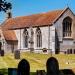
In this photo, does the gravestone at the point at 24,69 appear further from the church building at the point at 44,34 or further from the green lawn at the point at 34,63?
the church building at the point at 44,34

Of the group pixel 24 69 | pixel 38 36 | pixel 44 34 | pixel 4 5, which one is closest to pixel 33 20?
pixel 38 36

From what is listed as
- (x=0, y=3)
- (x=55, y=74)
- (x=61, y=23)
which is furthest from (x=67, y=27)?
(x=55, y=74)

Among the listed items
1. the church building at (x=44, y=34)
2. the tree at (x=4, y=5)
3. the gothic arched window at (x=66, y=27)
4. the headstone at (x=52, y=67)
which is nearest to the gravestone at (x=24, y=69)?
the headstone at (x=52, y=67)

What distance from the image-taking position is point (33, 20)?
242 feet

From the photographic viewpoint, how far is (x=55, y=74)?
66.7 ft

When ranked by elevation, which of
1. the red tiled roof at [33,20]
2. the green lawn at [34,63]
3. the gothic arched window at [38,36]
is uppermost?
the red tiled roof at [33,20]

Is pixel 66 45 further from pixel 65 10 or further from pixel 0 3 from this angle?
pixel 0 3

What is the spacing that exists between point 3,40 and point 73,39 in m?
13.4

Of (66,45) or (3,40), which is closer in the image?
(66,45)

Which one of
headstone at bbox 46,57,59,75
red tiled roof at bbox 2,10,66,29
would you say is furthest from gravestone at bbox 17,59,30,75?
red tiled roof at bbox 2,10,66,29

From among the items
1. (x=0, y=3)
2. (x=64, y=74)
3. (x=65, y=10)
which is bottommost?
(x=64, y=74)

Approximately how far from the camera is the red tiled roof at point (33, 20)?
2699 inches

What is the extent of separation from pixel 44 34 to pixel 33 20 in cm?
592

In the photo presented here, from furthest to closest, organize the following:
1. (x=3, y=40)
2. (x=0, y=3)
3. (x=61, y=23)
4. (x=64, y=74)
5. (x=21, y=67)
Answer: (x=3, y=40) < (x=61, y=23) < (x=0, y=3) < (x=64, y=74) < (x=21, y=67)
